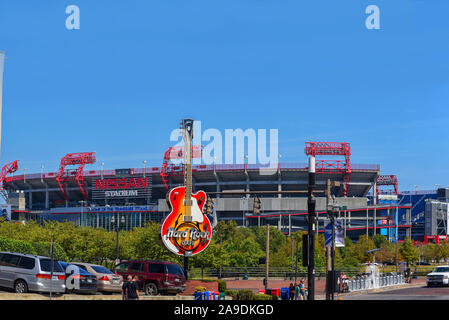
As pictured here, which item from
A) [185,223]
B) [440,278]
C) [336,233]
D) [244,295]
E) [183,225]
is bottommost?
[440,278]

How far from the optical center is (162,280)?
37844mm

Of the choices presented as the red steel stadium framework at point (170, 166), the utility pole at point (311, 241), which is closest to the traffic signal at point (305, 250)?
the utility pole at point (311, 241)

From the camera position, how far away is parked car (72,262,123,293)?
118ft

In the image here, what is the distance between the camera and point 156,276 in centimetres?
3803

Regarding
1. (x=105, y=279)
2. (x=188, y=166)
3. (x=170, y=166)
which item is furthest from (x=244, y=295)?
(x=170, y=166)

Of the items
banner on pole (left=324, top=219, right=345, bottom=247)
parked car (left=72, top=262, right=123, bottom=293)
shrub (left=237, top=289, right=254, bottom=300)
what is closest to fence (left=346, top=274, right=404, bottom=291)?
banner on pole (left=324, top=219, right=345, bottom=247)

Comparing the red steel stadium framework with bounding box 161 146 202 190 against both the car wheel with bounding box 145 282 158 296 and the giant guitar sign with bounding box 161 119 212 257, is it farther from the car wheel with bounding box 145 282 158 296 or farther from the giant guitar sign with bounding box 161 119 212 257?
the car wheel with bounding box 145 282 158 296

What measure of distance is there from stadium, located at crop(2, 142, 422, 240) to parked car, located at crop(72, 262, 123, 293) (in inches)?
4708

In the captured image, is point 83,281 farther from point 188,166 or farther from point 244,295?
point 188,166

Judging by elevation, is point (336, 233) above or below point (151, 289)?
above

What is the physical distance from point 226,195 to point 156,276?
12769cm

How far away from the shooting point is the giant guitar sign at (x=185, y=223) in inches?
1770

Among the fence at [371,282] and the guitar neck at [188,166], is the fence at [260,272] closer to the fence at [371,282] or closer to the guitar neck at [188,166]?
the fence at [371,282]
